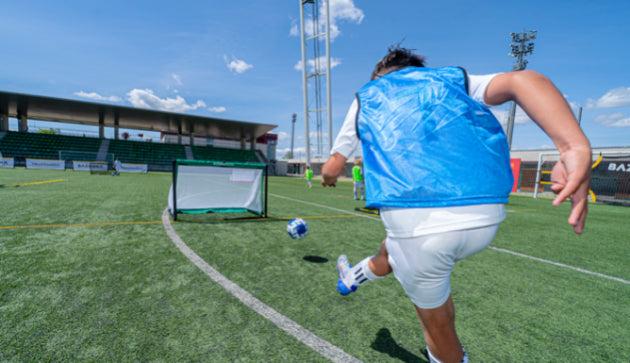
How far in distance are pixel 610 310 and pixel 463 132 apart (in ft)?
10.4

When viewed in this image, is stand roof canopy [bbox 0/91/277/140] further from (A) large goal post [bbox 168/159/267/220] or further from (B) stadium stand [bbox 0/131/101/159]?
(A) large goal post [bbox 168/159/267/220]

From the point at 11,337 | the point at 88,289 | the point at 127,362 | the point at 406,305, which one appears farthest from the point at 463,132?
the point at 88,289

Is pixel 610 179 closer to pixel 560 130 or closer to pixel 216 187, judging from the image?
pixel 216 187

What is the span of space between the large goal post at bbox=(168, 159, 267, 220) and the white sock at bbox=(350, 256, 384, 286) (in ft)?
13.4

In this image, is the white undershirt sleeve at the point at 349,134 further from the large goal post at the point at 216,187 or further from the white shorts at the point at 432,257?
the large goal post at the point at 216,187

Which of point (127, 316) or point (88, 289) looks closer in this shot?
point (127, 316)

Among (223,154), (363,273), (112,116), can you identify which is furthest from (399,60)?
(223,154)

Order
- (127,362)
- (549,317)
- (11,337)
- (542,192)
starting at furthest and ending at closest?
(542,192) → (549,317) → (11,337) → (127,362)

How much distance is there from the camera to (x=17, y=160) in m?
28.9

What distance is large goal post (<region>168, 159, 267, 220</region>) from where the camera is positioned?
19.5 ft

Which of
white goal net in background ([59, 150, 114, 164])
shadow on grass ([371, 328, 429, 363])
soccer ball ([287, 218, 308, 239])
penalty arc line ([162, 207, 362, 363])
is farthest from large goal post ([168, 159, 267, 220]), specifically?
white goal net in background ([59, 150, 114, 164])

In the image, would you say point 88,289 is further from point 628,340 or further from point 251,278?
point 628,340

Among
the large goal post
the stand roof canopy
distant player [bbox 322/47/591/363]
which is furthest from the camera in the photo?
the stand roof canopy

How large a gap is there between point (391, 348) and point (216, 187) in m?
5.41
